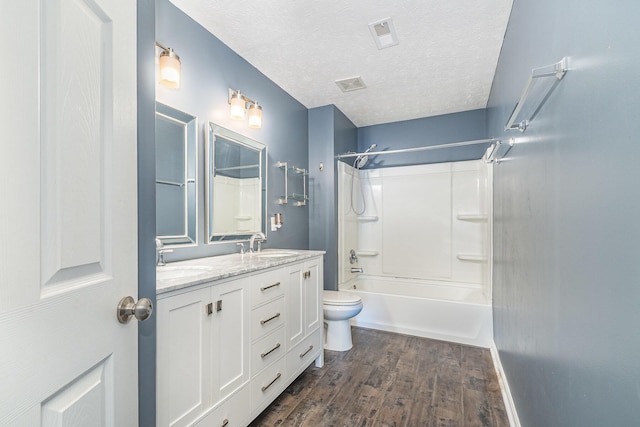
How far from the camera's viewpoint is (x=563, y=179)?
3.04 ft

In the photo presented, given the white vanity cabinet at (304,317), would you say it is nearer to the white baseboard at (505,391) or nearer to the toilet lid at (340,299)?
the toilet lid at (340,299)

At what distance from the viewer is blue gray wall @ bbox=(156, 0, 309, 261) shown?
5.67 ft

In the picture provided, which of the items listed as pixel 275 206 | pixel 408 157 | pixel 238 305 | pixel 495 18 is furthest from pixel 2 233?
pixel 408 157

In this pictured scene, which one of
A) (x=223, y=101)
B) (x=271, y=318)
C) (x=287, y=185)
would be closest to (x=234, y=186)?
(x=223, y=101)

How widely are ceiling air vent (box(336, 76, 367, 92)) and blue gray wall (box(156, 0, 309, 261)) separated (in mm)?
543

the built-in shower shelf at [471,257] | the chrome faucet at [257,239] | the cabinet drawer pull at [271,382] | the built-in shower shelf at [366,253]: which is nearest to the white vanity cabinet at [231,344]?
the cabinet drawer pull at [271,382]

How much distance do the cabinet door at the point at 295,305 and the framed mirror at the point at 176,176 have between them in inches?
26.4

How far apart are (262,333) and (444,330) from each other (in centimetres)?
206

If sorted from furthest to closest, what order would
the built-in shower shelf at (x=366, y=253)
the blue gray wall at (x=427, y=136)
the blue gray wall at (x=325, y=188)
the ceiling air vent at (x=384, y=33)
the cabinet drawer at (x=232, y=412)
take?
1. the built-in shower shelf at (x=366, y=253)
2. the blue gray wall at (x=427, y=136)
3. the blue gray wall at (x=325, y=188)
4. the ceiling air vent at (x=384, y=33)
5. the cabinet drawer at (x=232, y=412)

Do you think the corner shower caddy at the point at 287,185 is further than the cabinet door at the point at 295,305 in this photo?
Yes

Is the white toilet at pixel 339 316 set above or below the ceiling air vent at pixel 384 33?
below

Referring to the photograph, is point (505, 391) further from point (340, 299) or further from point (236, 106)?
point (236, 106)

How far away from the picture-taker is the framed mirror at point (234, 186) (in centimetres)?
195

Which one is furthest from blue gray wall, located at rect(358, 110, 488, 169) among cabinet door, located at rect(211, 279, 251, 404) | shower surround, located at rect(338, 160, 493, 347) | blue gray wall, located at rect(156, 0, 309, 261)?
cabinet door, located at rect(211, 279, 251, 404)
